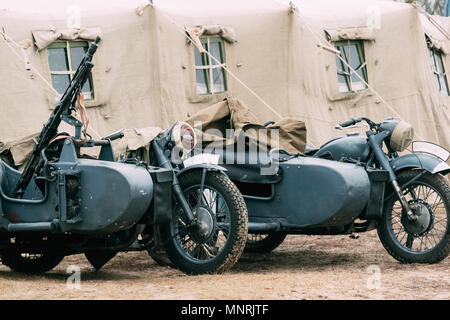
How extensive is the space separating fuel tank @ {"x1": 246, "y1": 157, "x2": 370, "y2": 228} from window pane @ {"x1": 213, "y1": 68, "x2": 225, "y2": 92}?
20.3 ft

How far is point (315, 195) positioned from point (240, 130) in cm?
80

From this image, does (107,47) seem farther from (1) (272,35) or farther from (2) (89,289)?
(2) (89,289)

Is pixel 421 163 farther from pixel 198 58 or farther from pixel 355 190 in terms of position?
pixel 198 58

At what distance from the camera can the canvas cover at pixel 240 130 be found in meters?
Result: 6.47

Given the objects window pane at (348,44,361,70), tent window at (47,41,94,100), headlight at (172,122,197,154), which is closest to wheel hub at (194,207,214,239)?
headlight at (172,122,197,154)

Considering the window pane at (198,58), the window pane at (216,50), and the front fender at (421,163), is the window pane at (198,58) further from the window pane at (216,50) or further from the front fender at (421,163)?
the front fender at (421,163)

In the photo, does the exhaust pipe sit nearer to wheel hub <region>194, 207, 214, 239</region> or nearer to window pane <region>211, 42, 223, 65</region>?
wheel hub <region>194, 207, 214, 239</region>

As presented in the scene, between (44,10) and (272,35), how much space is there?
10.8 ft

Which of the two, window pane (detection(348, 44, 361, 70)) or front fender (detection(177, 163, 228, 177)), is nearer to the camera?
front fender (detection(177, 163, 228, 177))

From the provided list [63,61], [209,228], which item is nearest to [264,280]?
[209,228]

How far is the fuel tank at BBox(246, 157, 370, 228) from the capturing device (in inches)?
239

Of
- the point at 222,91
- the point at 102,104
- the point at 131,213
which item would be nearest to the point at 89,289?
the point at 131,213

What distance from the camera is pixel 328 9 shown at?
44.6ft

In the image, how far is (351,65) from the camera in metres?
13.4
